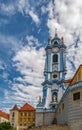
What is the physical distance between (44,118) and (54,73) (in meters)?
12.4

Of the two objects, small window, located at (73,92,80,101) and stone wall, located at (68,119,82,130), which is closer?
stone wall, located at (68,119,82,130)

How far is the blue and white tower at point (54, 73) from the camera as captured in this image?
60.7 metres

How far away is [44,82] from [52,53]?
8720 millimetres

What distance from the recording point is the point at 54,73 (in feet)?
209

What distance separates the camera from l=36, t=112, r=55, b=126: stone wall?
56972 mm

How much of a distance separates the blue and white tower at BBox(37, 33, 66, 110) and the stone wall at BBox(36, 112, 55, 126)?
5.55ft

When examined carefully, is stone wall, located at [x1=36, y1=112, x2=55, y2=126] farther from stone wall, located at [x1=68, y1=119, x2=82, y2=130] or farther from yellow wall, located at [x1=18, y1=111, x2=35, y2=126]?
yellow wall, located at [x1=18, y1=111, x2=35, y2=126]

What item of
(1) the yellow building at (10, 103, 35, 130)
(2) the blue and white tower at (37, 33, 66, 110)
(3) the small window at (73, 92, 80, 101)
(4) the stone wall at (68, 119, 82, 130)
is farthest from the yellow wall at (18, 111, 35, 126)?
(3) the small window at (73, 92, 80, 101)

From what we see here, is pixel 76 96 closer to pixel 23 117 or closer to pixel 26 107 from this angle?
pixel 23 117

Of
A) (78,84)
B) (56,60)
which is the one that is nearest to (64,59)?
(56,60)

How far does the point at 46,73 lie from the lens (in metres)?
64.1

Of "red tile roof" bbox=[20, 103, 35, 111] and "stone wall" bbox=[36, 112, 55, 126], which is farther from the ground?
"red tile roof" bbox=[20, 103, 35, 111]

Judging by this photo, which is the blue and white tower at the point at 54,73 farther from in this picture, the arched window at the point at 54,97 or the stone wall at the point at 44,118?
the stone wall at the point at 44,118

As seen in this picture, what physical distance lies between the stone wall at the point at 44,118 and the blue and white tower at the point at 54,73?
1692 millimetres
